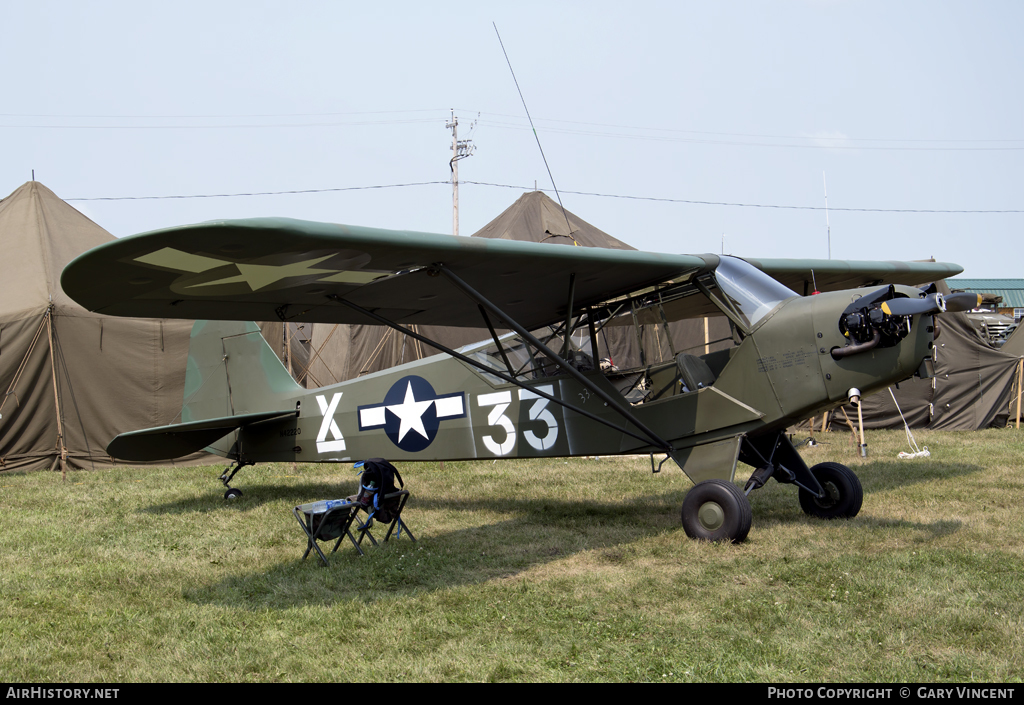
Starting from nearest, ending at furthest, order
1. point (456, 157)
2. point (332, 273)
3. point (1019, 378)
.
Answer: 1. point (332, 273)
2. point (1019, 378)
3. point (456, 157)

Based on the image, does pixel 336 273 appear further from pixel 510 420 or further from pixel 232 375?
pixel 232 375

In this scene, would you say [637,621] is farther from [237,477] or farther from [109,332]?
[109,332]

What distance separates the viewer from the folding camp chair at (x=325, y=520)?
19.6 feet

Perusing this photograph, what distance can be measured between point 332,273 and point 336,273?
0.03m

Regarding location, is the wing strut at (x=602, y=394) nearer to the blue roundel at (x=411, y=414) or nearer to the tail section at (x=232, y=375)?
the blue roundel at (x=411, y=414)

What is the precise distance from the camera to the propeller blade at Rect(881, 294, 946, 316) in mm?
5605

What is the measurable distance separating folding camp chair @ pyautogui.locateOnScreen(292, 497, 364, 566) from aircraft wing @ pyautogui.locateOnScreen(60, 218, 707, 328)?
68.1 inches

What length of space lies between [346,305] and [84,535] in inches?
149

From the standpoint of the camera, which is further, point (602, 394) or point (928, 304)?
point (602, 394)

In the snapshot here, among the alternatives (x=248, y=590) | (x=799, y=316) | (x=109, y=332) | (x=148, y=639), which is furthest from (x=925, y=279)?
(x=109, y=332)

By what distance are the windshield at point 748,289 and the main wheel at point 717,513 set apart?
1490 millimetres

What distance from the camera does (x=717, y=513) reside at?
238 inches

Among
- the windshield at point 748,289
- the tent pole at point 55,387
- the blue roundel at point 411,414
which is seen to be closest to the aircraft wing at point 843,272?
the windshield at point 748,289

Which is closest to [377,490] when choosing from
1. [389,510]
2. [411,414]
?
[389,510]
